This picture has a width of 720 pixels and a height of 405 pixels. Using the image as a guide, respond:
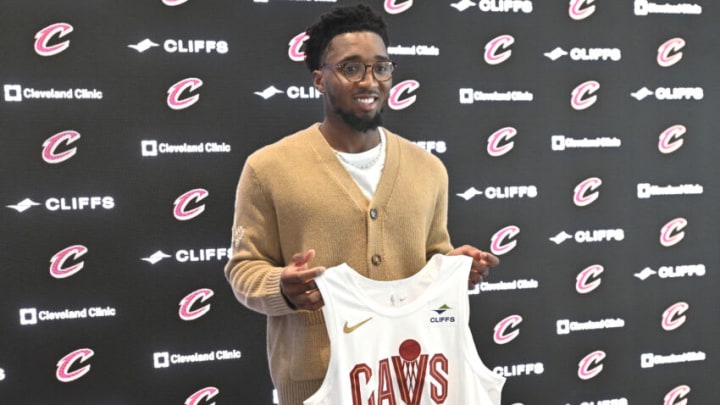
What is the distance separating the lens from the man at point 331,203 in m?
1.61

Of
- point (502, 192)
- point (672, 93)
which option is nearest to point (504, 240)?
point (502, 192)

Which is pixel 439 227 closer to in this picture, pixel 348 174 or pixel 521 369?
pixel 348 174

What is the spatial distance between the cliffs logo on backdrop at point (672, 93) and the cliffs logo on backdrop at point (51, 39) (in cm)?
269

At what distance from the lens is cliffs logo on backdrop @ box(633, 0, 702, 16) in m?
3.45

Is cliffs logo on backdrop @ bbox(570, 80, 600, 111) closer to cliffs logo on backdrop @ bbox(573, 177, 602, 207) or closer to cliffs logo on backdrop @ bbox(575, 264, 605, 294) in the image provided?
cliffs logo on backdrop @ bbox(573, 177, 602, 207)

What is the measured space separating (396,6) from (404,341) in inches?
77.3

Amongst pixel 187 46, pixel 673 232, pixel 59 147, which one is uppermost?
pixel 187 46

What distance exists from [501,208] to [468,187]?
0.66 feet

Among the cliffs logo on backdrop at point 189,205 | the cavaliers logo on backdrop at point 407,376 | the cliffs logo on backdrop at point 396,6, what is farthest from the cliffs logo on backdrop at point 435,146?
the cavaliers logo on backdrop at point 407,376

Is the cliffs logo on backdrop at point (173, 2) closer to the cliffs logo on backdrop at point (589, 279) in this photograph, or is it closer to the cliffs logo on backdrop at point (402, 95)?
the cliffs logo on backdrop at point (402, 95)

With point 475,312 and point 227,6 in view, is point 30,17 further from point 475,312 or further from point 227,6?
point 475,312

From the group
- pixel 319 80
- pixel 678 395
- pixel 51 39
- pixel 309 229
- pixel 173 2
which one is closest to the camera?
pixel 309 229

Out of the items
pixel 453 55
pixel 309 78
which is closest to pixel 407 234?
pixel 309 78

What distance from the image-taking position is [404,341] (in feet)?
5.38
